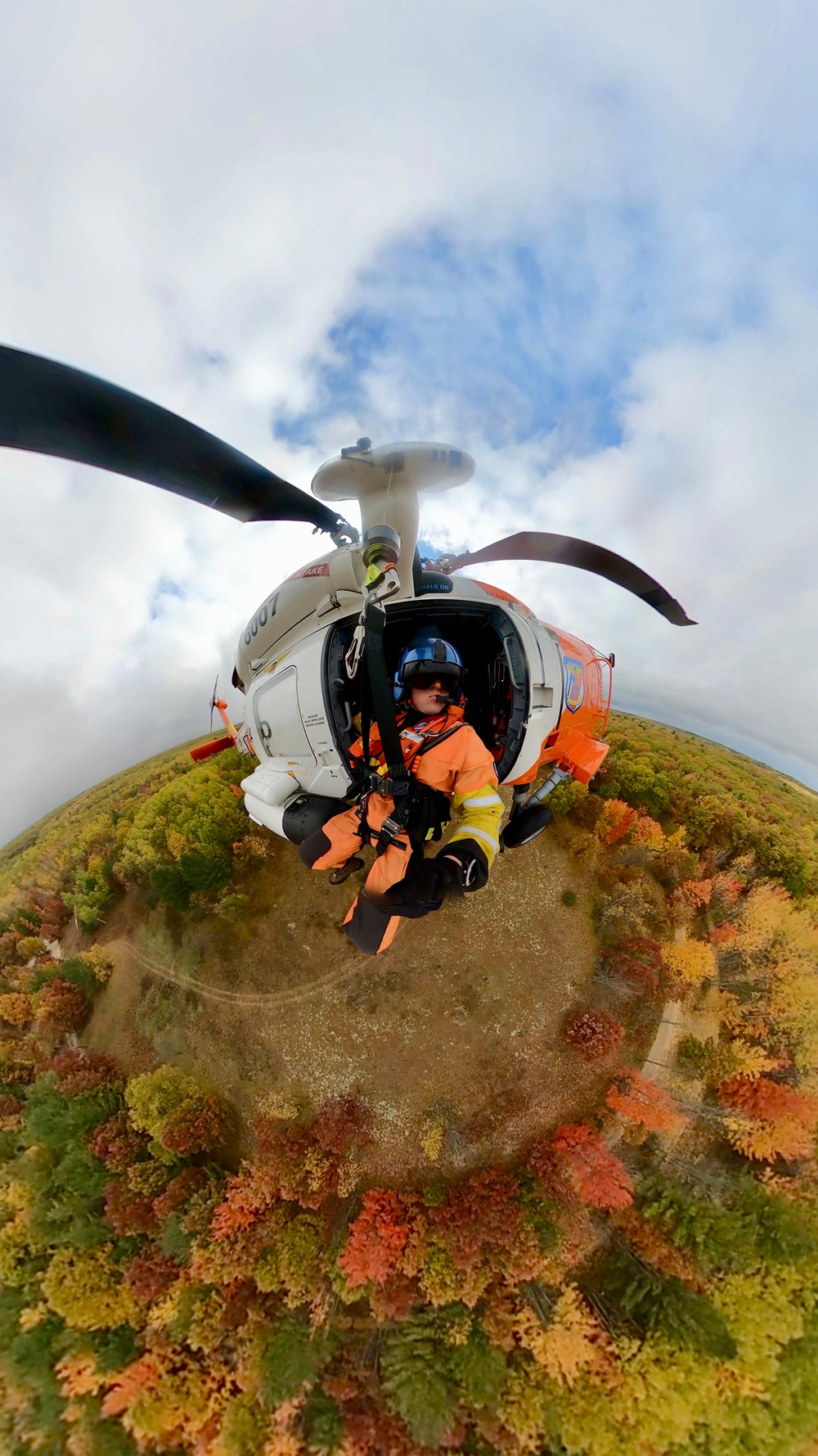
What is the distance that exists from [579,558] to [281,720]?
4.60m

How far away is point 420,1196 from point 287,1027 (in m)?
5.66

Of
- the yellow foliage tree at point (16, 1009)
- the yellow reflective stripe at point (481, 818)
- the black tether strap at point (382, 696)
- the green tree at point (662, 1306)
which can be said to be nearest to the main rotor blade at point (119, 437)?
the black tether strap at point (382, 696)

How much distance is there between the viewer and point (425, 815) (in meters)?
4.52

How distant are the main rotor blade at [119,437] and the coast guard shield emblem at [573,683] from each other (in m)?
3.79

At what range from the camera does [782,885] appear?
48.7ft

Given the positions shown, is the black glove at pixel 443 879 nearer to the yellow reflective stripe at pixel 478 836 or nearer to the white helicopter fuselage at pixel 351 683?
the yellow reflective stripe at pixel 478 836

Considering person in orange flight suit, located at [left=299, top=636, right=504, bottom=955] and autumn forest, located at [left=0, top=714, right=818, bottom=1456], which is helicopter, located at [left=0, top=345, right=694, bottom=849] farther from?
autumn forest, located at [left=0, top=714, right=818, bottom=1456]

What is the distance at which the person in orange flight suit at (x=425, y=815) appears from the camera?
3.92 metres

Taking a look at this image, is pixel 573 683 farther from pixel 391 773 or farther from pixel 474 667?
pixel 391 773

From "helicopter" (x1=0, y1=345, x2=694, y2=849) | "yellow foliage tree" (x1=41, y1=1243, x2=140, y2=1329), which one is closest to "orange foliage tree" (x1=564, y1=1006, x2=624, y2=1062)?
"helicopter" (x1=0, y1=345, x2=694, y2=849)

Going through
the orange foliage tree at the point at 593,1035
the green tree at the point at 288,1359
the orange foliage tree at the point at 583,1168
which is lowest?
the green tree at the point at 288,1359

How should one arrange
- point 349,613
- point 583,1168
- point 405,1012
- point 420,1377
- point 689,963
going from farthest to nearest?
1. point 689,963
2. point 405,1012
3. point 583,1168
4. point 420,1377
5. point 349,613

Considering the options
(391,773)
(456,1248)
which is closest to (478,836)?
(391,773)

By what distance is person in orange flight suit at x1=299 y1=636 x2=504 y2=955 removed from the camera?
3923 mm
